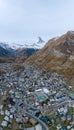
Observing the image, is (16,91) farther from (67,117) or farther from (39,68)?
(39,68)

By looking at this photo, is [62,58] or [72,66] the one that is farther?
[62,58]

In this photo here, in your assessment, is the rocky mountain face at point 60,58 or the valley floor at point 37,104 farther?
the rocky mountain face at point 60,58

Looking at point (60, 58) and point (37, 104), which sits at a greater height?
point (60, 58)

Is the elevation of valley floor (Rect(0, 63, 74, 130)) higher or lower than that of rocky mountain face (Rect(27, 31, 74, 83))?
lower

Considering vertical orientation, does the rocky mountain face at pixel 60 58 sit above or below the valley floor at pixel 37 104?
above

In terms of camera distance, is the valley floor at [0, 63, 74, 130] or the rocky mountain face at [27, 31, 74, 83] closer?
the valley floor at [0, 63, 74, 130]

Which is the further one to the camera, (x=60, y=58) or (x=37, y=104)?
(x=60, y=58)

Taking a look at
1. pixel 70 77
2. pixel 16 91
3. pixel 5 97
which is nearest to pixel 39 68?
pixel 70 77

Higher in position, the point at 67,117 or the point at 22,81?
the point at 22,81
